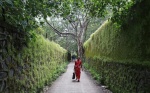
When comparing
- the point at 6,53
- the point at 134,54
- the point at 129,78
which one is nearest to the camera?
the point at 6,53

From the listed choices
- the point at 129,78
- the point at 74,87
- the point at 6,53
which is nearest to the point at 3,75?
the point at 6,53

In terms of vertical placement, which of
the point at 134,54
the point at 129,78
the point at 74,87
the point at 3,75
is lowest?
the point at 74,87

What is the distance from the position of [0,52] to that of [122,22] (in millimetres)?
5772

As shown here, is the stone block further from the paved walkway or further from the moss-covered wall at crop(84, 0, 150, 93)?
the paved walkway

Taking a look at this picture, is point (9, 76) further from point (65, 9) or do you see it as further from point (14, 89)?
point (65, 9)

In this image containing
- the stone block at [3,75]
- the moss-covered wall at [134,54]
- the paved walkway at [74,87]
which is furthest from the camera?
the paved walkway at [74,87]

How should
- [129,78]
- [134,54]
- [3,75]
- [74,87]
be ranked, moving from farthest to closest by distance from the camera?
[74,87] < [129,78] < [134,54] < [3,75]

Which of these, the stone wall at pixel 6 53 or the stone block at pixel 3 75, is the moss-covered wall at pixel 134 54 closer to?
the stone wall at pixel 6 53

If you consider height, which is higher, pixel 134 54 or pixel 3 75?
pixel 134 54

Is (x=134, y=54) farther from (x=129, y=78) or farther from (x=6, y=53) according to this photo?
(x=6, y=53)

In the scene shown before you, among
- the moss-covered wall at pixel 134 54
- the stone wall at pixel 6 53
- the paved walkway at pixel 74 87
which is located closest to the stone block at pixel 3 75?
the stone wall at pixel 6 53

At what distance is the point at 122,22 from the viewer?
30.3 feet

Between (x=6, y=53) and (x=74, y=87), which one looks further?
(x=74, y=87)

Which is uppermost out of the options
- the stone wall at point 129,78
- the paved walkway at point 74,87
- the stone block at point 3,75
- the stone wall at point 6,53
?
the stone wall at point 6,53
